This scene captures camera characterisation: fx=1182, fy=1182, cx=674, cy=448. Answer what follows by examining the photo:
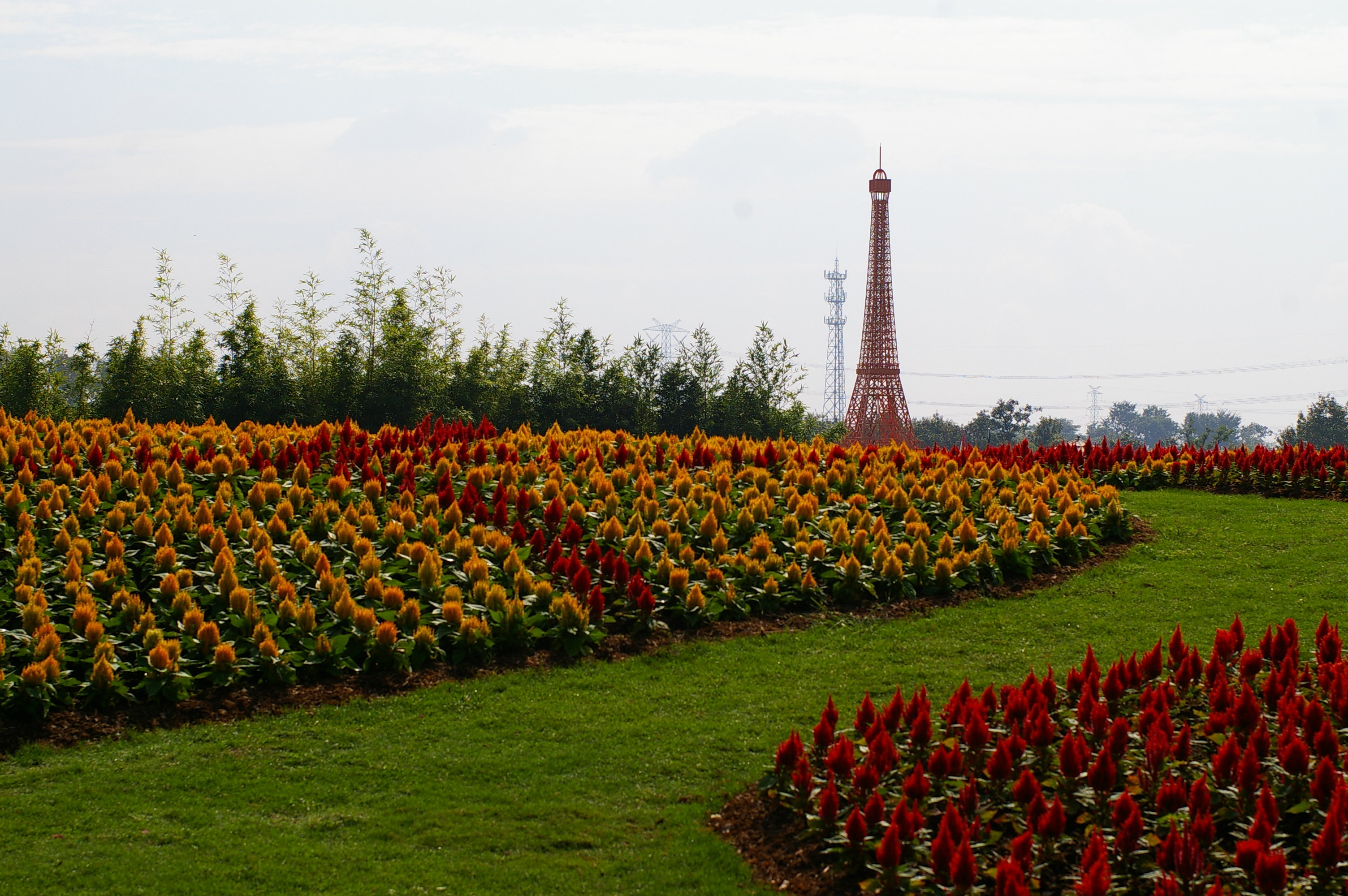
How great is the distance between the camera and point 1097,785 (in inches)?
202

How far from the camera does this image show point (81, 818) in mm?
5727

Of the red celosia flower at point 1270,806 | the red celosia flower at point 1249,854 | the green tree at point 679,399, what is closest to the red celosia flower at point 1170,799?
the red celosia flower at point 1270,806

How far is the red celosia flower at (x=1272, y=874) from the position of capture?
425 centimetres

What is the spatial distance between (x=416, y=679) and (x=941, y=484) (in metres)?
7.02

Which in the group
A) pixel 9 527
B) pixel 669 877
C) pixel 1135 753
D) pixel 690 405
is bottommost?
pixel 669 877

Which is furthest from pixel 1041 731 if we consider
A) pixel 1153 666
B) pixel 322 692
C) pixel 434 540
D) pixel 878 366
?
pixel 878 366

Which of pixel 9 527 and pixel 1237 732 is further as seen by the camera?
pixel 9 527

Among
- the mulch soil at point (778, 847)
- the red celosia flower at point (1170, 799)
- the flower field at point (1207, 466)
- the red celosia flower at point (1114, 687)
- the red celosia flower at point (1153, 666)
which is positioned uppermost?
the flower field at point (1207, 466)

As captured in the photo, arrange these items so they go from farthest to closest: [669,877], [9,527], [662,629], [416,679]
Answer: [9,527]
[662,629]
[416,679]
[669,877]

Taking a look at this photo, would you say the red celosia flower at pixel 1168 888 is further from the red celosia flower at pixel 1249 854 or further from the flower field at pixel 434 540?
the flower field at pixel 434 540

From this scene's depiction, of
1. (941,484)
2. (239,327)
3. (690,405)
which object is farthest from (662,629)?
(690,405)

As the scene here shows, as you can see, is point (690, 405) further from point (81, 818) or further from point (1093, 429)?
point (1093, 429)

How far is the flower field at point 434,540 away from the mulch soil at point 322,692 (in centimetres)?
10

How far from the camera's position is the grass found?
17.2ft
